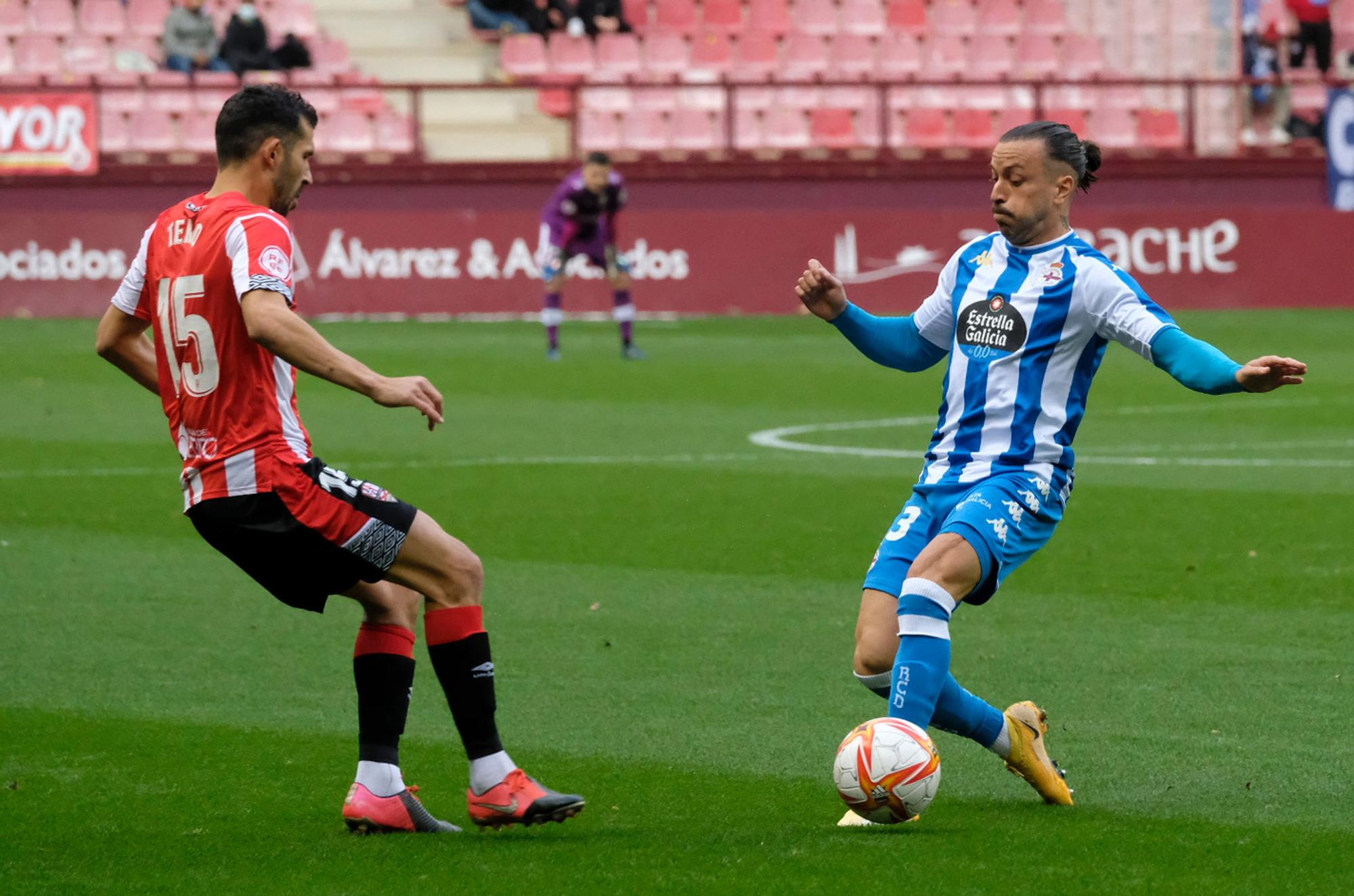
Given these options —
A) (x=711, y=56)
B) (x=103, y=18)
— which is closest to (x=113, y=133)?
(x=103, y=18)

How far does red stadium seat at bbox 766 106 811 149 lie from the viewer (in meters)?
25.7

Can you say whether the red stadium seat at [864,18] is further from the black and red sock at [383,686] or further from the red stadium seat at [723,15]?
the black and red sock at [383,686]

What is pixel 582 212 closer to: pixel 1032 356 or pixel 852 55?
pixel 852 55

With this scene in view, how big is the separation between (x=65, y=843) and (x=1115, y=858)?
2.39 meters

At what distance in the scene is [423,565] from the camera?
16.4 feet

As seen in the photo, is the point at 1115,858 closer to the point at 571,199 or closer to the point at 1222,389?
the point at 1222,389

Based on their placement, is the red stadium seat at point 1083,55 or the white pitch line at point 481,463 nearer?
the white pitch line at point 481,463

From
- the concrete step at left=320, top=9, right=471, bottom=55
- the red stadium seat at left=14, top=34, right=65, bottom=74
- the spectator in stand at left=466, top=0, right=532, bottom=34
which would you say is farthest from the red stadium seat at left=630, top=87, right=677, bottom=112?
the red stadium seat at left=14, top=34, right=65, bottom=74

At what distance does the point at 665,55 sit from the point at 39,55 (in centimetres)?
777

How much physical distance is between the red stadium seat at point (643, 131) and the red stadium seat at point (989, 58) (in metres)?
4.84

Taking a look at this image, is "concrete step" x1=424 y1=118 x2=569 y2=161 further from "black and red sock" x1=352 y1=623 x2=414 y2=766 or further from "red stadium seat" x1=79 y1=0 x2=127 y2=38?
"black and red sock" x1=352 y1=623 x2=414 y2=766

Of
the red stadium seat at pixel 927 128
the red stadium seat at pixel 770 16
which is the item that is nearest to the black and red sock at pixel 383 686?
the red stadium seat at pixel 927 128

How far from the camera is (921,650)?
5059 mm

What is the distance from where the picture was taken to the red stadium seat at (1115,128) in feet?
85.1
